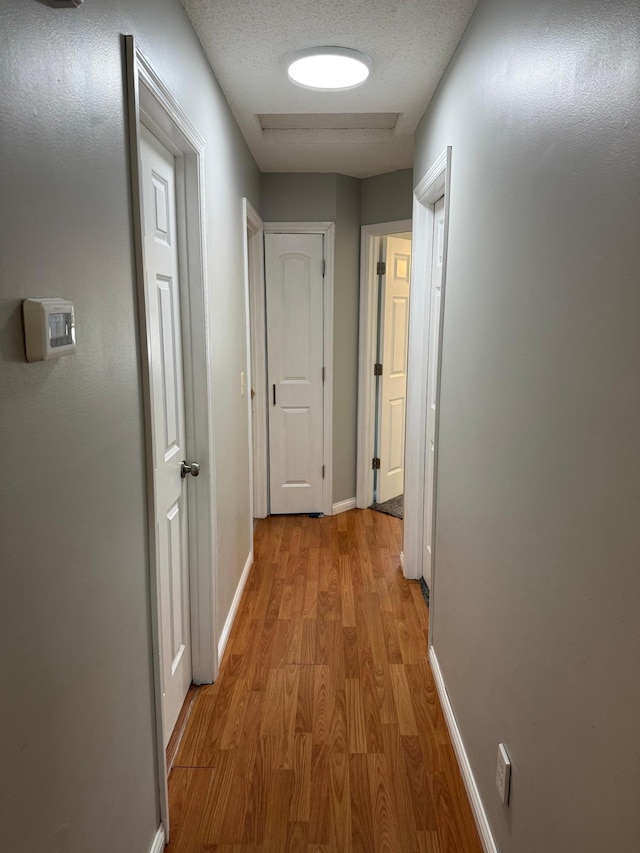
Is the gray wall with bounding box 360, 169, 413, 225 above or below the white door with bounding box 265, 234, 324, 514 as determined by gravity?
above

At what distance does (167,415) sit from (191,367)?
0.26m

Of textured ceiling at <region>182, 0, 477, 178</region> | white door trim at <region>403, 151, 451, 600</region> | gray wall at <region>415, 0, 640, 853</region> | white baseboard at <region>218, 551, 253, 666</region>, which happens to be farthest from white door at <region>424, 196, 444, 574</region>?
white baseboard at <region>218, 551, 253, 666</region>

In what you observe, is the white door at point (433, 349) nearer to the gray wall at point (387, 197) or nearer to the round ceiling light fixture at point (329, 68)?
the round ceiling light fixture at point (329, 68)

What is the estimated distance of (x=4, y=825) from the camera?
82 centimetres

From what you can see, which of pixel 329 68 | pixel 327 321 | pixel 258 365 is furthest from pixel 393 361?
pixel 329 68

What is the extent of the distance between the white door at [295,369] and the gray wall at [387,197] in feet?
1.35

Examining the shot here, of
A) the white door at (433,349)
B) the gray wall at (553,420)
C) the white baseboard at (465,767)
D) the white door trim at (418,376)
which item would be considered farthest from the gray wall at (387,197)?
the white baseboard at (465,767)

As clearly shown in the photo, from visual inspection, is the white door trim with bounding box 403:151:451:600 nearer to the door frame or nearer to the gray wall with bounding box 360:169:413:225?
the gray wall with bounding box 360:169:413:225

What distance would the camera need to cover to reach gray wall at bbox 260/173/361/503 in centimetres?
397

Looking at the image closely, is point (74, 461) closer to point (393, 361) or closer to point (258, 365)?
point (258, 365)

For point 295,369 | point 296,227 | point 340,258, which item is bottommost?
point 295,369

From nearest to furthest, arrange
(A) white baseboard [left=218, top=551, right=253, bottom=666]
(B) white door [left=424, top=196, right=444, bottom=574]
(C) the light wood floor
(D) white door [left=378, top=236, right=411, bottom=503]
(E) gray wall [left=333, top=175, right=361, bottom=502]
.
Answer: (C) the light wood floor → (A) white baseboard [left=218, top=551, right=253, bottom=666] → (B) white door [left=424, top=196, right=444, bottom=574] → (E) gray wall [left=333, top=175, right=361, bottom=502] → (D) white door [left=378, top=236, right=411, bottom=503]

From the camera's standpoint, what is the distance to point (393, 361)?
4426mm

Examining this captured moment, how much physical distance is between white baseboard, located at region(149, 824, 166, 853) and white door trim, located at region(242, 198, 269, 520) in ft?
7.64
